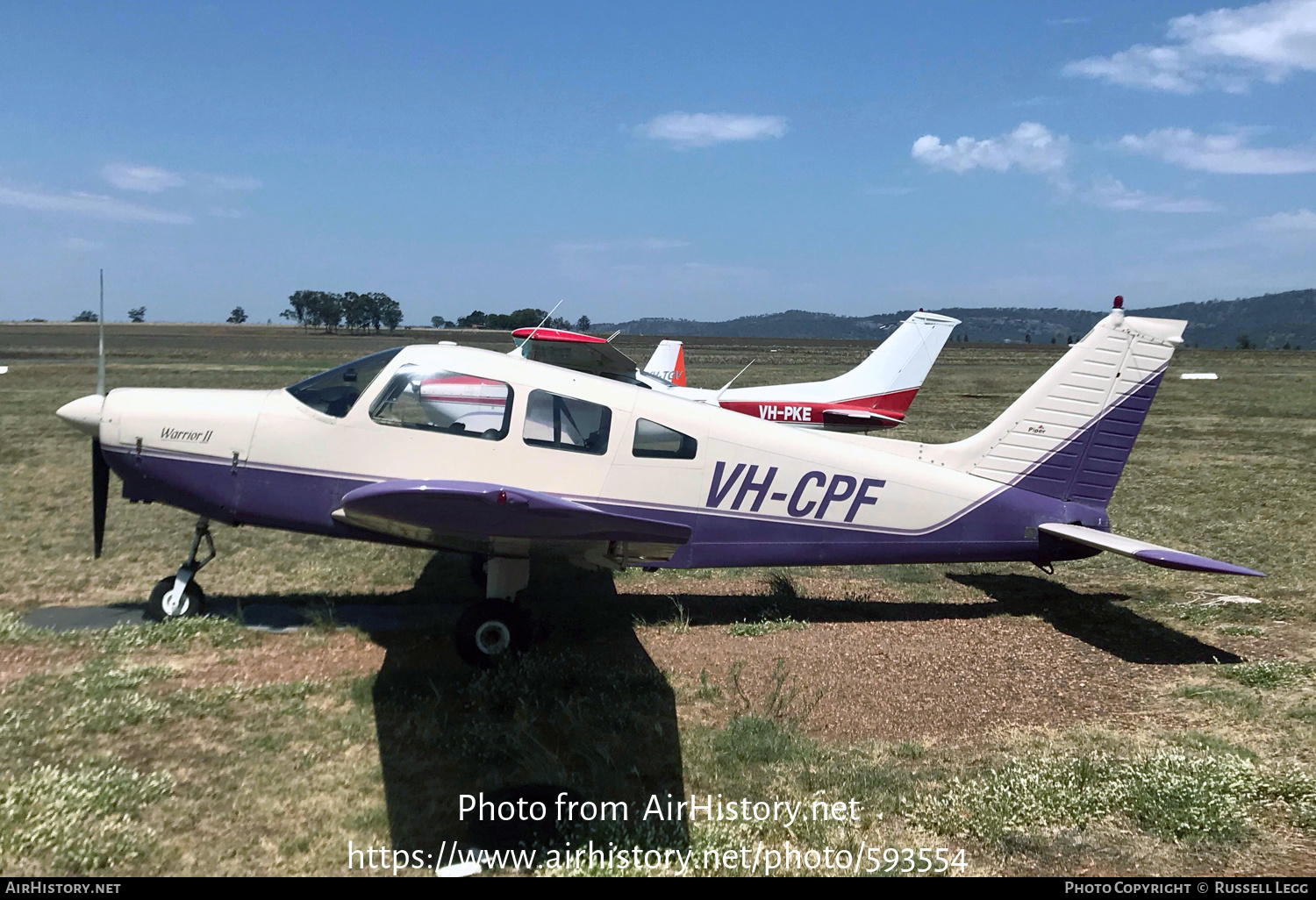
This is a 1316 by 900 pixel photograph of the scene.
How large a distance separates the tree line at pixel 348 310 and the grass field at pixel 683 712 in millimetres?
103678

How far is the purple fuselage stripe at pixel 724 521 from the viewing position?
6.11 meters

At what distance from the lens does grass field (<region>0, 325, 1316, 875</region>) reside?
395cm

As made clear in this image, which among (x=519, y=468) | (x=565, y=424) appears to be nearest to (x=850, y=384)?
(x=565, y=424)

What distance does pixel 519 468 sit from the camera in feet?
19.7

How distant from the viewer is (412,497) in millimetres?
4387

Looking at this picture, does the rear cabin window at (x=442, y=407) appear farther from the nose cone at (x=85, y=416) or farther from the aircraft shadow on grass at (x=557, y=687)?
the nose cone at (x=85, y=416)

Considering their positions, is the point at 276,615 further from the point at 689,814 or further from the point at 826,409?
the point at 826,409

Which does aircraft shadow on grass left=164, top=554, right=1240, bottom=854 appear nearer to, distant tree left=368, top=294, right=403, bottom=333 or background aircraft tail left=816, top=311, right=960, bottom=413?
background aircraft tail left=816, top=311, right=960, bottom=413

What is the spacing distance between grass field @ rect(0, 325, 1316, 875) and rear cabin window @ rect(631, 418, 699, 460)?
1544 mm

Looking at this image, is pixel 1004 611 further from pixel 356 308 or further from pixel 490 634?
pixel 356 308

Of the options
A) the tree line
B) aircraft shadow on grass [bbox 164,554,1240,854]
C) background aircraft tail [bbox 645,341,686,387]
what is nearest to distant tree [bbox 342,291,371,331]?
the tree line

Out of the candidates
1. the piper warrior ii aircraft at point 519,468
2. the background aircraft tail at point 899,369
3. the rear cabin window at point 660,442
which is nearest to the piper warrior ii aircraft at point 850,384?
the background aircraft tail at point 899,369

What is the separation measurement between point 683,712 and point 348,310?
4371 inches
